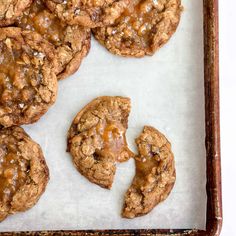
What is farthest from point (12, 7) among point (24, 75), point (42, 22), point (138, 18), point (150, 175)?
point (150, 175)

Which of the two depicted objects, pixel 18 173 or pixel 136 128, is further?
pixel 136 128

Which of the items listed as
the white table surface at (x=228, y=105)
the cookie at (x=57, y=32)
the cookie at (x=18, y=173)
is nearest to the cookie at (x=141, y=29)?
the cookie at (x=57, y=32)

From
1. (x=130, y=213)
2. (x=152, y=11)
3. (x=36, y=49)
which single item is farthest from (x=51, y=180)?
(x=152, y=11)

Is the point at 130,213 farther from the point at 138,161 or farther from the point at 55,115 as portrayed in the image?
the point at 55,115

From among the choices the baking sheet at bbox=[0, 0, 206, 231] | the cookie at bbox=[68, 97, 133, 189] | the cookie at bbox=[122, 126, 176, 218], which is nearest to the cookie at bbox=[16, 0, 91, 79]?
the baking sheet at bbox=[0, 0, 206, 231]

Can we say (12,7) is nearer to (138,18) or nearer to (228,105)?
(138,18)

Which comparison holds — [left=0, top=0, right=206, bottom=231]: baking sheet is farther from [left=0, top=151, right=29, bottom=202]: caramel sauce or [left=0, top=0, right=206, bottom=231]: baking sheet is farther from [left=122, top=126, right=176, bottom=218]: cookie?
[left=0, top=151, right=29, bottom=202]: caramel sauce
